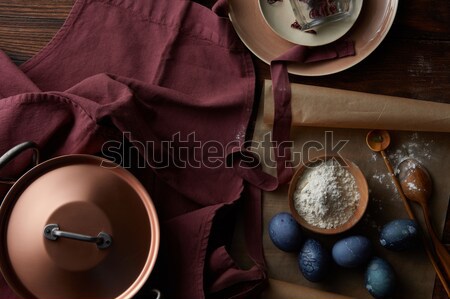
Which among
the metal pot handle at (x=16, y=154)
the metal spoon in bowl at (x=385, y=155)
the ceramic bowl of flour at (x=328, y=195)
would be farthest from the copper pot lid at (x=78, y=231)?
the metal spoon in bowl at (x=385, y=155)

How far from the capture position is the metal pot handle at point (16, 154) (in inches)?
28.8

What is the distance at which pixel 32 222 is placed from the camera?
74 cm

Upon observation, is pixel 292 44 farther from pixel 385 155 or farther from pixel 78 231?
pixel 78 231

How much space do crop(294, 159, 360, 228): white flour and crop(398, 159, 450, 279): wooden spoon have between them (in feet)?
0.31

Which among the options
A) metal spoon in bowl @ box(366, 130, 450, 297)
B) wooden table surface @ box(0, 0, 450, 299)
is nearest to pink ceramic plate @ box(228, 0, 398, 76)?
wooden table surface @ box(0, 0, 450, 299)

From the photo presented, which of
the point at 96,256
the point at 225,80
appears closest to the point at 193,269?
the point at 96,256

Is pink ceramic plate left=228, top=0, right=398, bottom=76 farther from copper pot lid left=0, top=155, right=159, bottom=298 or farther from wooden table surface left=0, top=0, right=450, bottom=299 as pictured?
copper pot lid left=0, top=155, right=159, bottom=298

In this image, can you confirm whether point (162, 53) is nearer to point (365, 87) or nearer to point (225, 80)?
point (225, 80)

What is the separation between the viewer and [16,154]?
0.74 meters

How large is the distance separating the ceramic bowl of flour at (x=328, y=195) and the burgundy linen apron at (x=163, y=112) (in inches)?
3.2

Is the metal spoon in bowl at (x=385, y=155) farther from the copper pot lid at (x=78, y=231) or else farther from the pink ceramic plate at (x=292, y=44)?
the copper pot lid at (x=78, y=231)

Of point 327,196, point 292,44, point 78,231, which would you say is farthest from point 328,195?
point 78,231

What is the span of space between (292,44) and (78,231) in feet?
1.58

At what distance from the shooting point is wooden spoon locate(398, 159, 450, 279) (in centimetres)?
90
